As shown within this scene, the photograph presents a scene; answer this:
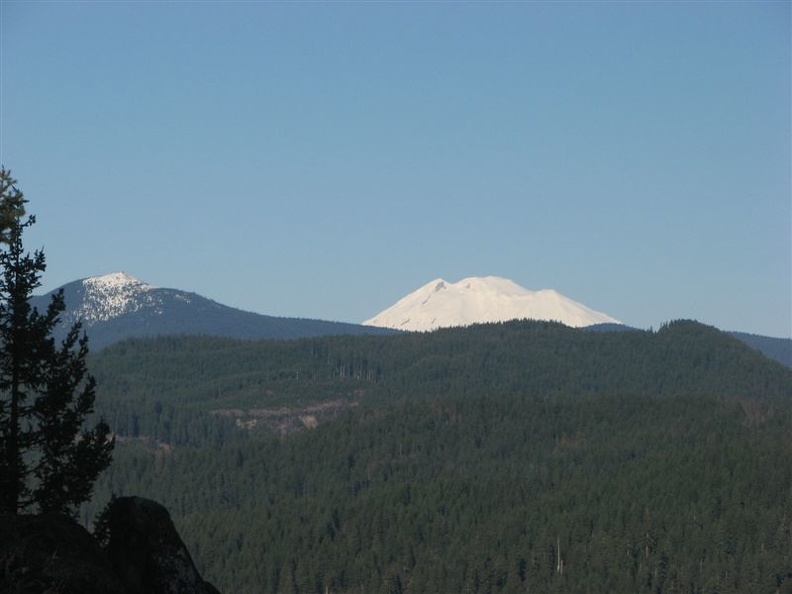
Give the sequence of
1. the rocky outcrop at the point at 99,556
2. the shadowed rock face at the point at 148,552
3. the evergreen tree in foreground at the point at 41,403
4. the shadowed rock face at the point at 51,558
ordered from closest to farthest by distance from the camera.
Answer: the shadowed rock face at the point at 51,558 < the rocky outcrop at the point at 99,556 < the shadowed rock face at the point at 148,552 < the evergreen tree in foreground at the point at 41,403

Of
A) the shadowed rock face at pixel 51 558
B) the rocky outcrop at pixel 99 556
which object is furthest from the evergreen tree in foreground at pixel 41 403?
the shadowed rock face at pixel 51 558

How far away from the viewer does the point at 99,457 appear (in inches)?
2172

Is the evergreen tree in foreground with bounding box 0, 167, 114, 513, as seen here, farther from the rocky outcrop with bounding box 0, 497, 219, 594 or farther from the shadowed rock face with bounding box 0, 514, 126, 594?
the shadowed rock face with bounding box 0, 514, 126, 594

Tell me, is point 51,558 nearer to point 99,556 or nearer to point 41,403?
point 99,556

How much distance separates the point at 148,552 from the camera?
47.5 m

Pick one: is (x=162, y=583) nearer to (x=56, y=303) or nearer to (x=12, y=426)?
(x=12, y=426)

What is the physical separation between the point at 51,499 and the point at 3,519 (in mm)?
13794

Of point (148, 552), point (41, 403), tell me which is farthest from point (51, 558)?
point (41, 403)

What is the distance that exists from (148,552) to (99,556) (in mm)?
5513

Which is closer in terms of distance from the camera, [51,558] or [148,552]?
[51,558]

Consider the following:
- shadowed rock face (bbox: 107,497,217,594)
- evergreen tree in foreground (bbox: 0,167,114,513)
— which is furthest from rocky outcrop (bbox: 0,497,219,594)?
evergreen tree in foreground (bbox: 0,167,114,513)

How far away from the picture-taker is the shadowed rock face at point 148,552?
155 feet

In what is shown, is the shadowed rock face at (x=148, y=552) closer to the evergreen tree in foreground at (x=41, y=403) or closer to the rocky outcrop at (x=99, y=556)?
the rocky outcrop at (x=99, y=556)

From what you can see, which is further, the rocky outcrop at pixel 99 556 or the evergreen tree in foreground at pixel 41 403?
the evergreen tree in foreground at pixel 41 403
